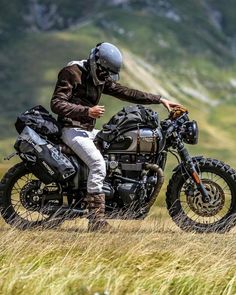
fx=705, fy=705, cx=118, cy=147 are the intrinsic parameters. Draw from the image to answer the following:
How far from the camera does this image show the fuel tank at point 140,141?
444 inches

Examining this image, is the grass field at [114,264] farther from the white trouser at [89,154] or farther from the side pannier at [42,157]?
the side pannier at [42,157]

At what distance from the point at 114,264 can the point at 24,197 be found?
3.91 metres

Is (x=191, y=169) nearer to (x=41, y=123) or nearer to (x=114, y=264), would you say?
(x=41, y=123)

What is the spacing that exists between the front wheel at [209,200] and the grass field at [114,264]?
1858 mm

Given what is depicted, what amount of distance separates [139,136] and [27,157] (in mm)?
1851

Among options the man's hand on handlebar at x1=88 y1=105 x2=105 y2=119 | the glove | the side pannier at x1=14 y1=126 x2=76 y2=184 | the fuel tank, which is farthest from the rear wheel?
the glove

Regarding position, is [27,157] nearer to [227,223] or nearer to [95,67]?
[95,67]

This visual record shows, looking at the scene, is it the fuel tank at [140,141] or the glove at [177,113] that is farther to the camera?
the glove at [177,113]

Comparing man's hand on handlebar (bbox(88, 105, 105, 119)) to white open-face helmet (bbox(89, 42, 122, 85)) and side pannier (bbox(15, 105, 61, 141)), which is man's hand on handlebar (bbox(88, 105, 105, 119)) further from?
side pannier (bbox(15, 105, 61, 141))

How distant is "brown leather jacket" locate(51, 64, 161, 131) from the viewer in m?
11.1

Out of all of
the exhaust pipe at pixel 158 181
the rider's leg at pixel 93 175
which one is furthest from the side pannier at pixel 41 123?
the exhaust pipe at pixel 158 181

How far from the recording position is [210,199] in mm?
11477

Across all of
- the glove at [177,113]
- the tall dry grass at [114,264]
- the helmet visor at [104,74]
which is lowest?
the tall dry grass at [114,264]

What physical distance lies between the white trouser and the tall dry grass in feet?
5.09
